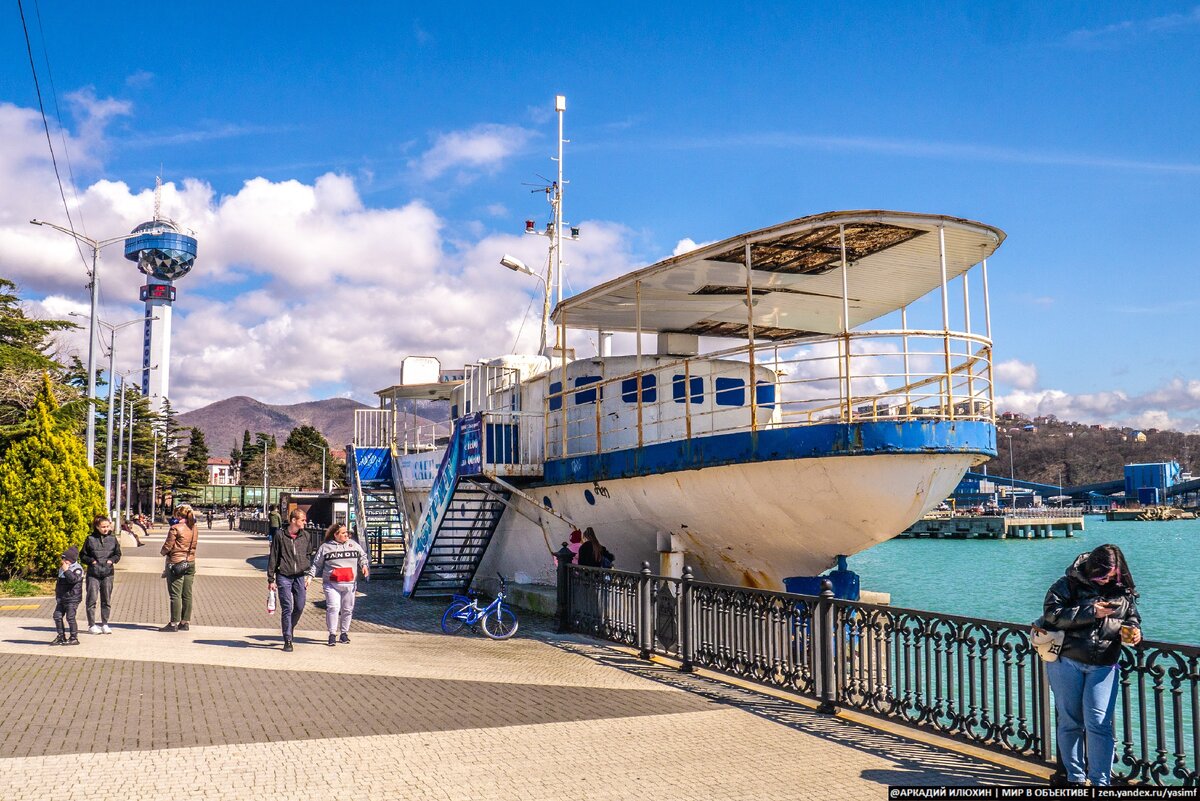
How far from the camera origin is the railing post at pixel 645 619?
12.2 metres

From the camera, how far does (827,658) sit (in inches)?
357

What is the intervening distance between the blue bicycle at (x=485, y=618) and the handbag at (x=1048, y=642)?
8.98m

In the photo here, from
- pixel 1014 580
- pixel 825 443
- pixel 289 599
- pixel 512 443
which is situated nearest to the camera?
pixel 825 443

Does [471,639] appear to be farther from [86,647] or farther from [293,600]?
[86,647]

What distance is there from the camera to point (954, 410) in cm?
1248

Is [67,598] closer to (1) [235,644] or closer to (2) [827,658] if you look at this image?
(1) [235,644]

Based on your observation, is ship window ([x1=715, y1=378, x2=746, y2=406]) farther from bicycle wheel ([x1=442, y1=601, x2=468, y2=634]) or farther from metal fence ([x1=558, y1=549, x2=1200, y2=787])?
bicycle wheel ([x1=442, y1=601, x2=468, y2=634])

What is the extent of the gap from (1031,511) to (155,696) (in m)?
136

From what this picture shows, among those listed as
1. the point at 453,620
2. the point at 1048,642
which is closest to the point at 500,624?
the point at 453,620

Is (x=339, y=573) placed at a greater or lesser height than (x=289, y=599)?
greater

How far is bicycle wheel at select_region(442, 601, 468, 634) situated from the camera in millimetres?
14516

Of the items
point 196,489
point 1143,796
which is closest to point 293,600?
point 1143,796

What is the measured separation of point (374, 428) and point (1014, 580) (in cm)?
3163

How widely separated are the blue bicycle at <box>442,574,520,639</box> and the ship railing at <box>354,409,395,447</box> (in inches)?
531
